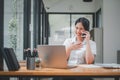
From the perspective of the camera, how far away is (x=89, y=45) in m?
2.80

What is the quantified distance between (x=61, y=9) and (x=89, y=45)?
21.5ft

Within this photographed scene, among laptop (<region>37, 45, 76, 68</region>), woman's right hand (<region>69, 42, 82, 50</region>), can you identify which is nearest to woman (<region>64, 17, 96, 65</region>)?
woman's right hand (<region>69, 42, 82, 50</region>)

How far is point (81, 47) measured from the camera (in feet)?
9.50

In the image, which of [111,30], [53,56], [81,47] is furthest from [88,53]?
[111,30]

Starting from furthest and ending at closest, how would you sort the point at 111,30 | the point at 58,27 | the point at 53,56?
the point at 58,27 → the point at 111,30 → the point at 53,56

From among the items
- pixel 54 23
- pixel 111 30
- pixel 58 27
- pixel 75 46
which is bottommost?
pixel 75 46

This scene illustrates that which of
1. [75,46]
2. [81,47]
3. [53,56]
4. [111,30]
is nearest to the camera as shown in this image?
[53,56]

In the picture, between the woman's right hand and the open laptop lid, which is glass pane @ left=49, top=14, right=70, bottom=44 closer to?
the woman's right hand

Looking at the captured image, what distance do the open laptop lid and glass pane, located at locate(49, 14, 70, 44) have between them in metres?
7.38

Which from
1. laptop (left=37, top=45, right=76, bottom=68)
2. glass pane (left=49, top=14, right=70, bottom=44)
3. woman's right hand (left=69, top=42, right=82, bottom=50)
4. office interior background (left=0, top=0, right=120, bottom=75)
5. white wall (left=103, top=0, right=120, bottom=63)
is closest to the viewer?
laptop (left=37, top=45, right=76, bottom=68)

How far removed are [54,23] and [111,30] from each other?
3.16 metres

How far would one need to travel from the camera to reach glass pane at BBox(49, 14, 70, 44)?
9531 mm

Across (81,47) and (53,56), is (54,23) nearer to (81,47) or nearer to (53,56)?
(81,47)

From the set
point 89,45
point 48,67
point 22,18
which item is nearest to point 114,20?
point 22,18
